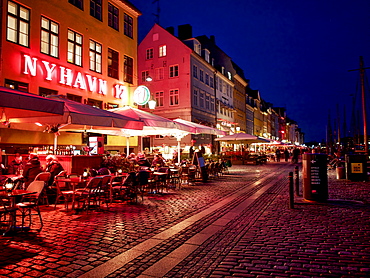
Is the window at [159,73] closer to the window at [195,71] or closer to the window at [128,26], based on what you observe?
the window at [195,71]

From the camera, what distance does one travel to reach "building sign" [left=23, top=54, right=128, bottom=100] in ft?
51.4

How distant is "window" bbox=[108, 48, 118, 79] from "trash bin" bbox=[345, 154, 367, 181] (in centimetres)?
1575

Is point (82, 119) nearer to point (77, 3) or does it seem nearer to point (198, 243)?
point (198, 243)

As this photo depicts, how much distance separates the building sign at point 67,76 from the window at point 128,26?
15.5ft

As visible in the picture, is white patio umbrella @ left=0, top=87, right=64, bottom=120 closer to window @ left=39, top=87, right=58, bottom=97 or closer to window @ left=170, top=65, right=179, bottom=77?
window @ left=39, top=87, right=58, bottom=97

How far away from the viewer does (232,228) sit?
22.5 feet

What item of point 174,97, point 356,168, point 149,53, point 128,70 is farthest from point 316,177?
point 149,53

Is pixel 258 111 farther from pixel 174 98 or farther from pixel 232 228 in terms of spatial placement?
pixel 232 228

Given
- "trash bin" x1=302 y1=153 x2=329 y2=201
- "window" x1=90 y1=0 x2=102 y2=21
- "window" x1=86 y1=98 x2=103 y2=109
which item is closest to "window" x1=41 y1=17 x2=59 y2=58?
"window" x1=86 y1=98 x2=103 y2=109

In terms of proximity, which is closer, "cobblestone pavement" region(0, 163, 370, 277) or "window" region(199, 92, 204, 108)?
"cobblestone pavement" region(0, 163, 370, 277)

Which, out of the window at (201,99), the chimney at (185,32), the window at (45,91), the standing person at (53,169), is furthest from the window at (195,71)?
the standing person at (53,169)

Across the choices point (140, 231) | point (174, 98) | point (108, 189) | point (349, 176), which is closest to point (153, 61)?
point (174, 98)

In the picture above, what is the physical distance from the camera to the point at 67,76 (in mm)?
17750

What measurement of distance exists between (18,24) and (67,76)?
139 inches
